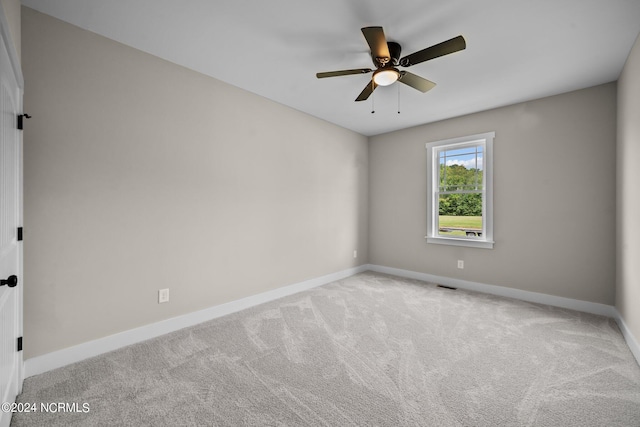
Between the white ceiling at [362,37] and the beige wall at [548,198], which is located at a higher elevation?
the white ceiling at [362,37]

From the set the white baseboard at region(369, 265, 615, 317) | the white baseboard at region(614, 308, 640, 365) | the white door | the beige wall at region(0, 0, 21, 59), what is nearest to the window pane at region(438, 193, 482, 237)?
the white baseboard at region(369, 265, 615, 317)

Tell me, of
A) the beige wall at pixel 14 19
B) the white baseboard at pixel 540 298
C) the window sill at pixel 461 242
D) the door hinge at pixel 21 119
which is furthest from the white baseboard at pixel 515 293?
the beige wall at pixel 14 19

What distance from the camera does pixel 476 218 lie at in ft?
14.0

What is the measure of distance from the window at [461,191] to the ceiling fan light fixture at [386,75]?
2411mm

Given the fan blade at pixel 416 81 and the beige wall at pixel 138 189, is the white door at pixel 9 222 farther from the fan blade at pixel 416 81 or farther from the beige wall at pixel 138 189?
the fan blade at pixel 416 81

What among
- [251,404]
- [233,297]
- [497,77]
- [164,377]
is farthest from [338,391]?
[497,77]

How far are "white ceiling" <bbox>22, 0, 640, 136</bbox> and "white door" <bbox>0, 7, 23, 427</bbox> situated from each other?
0.82 m

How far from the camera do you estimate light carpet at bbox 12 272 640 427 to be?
1662 mm

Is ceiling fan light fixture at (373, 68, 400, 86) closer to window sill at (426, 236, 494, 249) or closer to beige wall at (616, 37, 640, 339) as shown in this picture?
beige wall at (616, 37, 640, 339)

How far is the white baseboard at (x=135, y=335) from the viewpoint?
2074mm

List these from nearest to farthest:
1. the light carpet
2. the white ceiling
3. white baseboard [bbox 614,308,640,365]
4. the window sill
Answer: the light carpet < the white ceiling < white baseboard [bbox 614,308,640,365] < the window sill

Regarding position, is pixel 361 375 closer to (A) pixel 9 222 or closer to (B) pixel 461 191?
(A) pixel 9 222

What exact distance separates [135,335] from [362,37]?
Result: 330 cm

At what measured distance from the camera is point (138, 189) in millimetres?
2553
